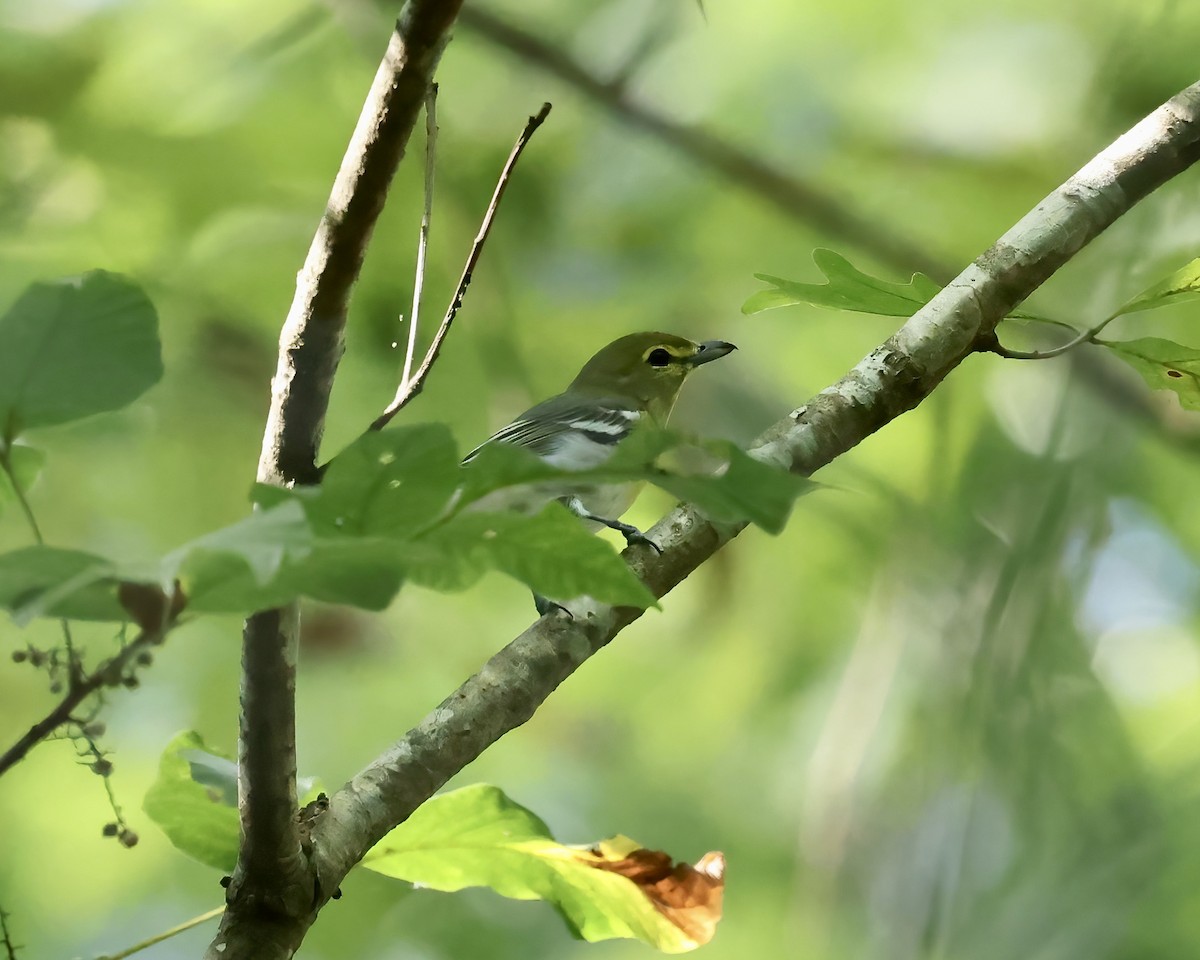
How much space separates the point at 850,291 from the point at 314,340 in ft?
1.62

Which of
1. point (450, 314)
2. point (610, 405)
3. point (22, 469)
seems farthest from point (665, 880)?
point (610, 405)

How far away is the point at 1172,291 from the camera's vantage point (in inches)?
37.1

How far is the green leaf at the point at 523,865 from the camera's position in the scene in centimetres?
103

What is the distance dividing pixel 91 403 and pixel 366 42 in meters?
2.28

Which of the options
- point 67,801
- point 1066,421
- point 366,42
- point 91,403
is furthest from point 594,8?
point 91,403

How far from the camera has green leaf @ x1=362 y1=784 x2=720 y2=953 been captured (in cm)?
103

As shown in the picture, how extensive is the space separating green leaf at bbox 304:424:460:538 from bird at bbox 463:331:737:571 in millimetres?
1395

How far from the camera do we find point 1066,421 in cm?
270

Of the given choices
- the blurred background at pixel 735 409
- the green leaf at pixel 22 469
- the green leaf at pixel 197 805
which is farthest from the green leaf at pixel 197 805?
the blurred background at pixel 735 409

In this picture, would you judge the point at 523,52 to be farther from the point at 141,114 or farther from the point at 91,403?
the point at 91,403

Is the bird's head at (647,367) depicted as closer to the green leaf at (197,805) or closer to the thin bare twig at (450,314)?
the thin bare twig at (450,314)

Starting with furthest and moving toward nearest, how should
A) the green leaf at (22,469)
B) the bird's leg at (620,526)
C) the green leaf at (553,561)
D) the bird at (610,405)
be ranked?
the bird at (610,405) → the bird's leg at (620,526) → the green leaf at (22,469) → the green leaf at (553,561)

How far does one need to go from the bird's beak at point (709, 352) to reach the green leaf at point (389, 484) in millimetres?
2017

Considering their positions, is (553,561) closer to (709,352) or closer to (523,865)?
(523,865)
